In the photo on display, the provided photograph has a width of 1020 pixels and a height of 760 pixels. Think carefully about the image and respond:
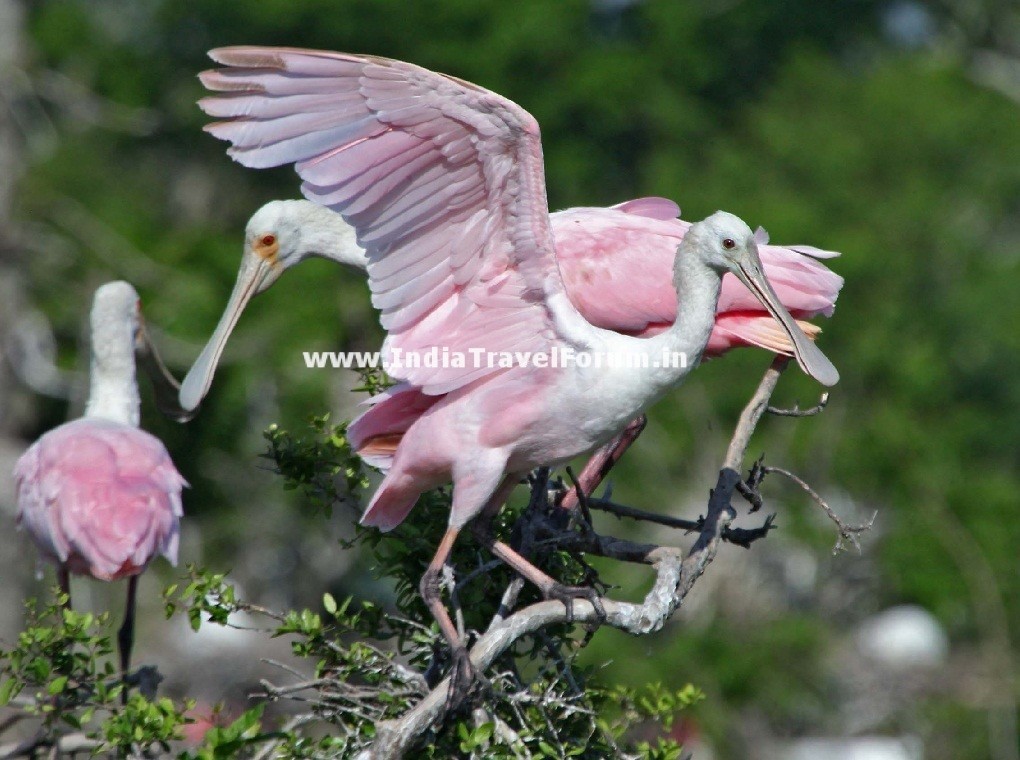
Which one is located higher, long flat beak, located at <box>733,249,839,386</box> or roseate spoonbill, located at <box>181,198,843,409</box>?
long flat beak, located at <box>733,249,839,386</box>

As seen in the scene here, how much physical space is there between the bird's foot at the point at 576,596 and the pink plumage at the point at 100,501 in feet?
5.89

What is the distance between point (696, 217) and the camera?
57.4ft

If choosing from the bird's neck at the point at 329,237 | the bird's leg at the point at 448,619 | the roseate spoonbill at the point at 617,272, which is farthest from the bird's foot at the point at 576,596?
the bird's neck at the point at 329,237

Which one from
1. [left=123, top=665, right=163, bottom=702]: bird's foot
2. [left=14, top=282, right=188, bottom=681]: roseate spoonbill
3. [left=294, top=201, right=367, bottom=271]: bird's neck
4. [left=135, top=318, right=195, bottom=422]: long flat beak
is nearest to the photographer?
[left=123, top=665, right=163, bottom=702]: bird's foot

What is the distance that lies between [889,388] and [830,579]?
406cm

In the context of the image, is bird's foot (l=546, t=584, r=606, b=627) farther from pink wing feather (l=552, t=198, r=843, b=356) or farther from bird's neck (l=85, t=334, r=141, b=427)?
bird's neck (l=85, t=334, r=141, b=427)

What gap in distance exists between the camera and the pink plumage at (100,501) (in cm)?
581

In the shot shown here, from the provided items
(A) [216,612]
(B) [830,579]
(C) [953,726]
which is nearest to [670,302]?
(A) [216,612]

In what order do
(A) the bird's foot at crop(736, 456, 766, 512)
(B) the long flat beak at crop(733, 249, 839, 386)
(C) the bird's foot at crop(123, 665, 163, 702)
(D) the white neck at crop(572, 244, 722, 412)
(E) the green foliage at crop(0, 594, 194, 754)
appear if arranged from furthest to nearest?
(C) the bird's foot at crop(123, 665, 163, 702) → (A) the bird's foot at crop(736, 456, 766, 512) → (B) the long flat beak at crop(733, 249, 839, 386) → (D) the white neck at crop(572, 244, 722, 412) → (E) the green foliage at crop(0, 594, 194, 754)

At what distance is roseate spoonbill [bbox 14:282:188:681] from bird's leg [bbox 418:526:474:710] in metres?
1.42

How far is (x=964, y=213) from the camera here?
71.6 feet

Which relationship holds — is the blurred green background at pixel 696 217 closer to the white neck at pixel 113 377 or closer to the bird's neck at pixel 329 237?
the bird's neck at pixel 329 237

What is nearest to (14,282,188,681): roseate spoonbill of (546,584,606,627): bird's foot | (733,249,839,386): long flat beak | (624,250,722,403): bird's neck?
(546,584,606,627): bird's foot

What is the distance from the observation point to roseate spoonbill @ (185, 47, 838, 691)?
4.40 m
